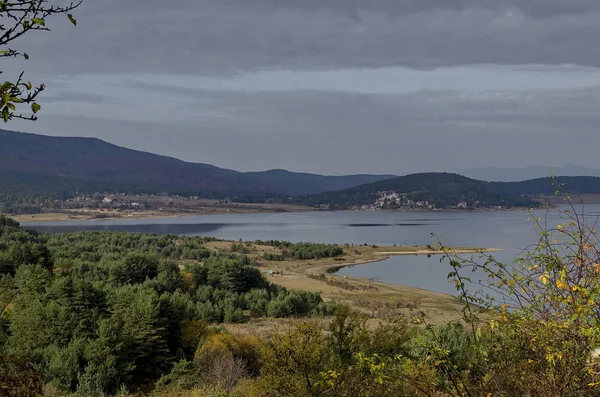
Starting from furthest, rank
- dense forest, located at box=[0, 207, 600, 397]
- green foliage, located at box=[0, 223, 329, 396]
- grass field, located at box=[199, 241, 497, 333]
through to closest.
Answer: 1. grass field, located at box=[199, 241, 497, 333]
2. green foliage, located at box=[0, 223, 329, 396]
3. dense forest, located at box=[0, 207, 600, 397]

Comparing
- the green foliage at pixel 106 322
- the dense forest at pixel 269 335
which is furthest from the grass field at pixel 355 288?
the green foliage at pixel 106 322

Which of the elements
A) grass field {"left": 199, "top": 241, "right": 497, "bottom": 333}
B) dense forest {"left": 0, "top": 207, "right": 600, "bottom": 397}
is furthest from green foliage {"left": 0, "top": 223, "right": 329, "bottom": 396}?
grass field {"left": 199, "top": 241, "right": 497, "bottom": 333}

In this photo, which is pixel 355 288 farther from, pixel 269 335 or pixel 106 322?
pixel 106 322

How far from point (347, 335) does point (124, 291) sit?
14278 millimetres

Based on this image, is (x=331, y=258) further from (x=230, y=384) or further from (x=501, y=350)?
(x=501, y=350)

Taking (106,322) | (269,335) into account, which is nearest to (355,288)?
(269,335)

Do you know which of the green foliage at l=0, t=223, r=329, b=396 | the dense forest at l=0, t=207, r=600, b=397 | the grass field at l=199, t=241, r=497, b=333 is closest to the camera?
the dense forest at l=0, t=207, r=600, b=397

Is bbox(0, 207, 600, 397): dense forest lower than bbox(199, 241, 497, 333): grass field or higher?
higher

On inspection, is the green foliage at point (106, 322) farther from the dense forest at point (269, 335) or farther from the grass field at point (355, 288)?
the grass field at point (355, 288)

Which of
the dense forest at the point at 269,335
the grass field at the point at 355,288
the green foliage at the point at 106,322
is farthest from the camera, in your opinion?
the grass field at the point at 355,288

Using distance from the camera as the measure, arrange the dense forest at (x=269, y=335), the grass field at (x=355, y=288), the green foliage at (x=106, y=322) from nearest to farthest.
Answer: the dense forest at (x=269, y=335) → the green foliage at (x=106, y=322) → the grass field at (x=355, y=288)

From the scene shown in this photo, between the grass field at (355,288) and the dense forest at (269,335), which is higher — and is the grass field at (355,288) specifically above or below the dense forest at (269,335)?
below

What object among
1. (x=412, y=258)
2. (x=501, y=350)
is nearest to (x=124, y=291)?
(x=501, y=350)

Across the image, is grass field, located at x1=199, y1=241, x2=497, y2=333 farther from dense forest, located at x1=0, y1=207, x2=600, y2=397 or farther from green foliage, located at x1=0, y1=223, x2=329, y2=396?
green foliage, located at x1=0, y1=223, x2=329, y2=396
